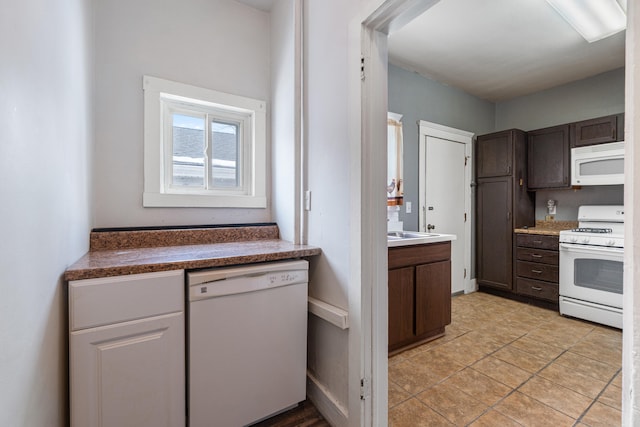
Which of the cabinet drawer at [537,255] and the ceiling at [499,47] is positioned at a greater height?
the ceiling at [499,47]

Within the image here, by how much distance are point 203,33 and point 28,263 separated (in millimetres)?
1875

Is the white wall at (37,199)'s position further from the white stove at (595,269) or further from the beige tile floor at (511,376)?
the white stove at (595,269)

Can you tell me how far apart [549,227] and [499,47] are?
230 cm

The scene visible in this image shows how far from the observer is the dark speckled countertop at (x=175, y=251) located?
3.82ft

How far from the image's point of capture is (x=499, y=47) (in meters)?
2.70

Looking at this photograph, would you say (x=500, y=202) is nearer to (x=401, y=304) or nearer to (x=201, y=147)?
(x=401, y=304)

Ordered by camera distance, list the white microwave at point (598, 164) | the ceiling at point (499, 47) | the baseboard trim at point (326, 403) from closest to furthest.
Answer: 1. the baseboard trim at point (326, 403)
2. the ceiling at point (499, 47)
3. the white microwave at point (598, 164)

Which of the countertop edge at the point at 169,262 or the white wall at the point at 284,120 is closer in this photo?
the countertop edge at the point at 169,262

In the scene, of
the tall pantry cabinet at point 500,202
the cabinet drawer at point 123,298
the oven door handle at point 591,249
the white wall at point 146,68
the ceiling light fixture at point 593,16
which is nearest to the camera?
the cabinet drawer at point 123,298

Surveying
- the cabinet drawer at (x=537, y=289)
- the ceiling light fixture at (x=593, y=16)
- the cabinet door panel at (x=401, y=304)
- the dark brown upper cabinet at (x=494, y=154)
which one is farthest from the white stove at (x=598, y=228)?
the cabinet door panel at (x=401, y=304)

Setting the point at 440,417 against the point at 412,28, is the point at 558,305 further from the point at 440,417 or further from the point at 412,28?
the point at 412,28

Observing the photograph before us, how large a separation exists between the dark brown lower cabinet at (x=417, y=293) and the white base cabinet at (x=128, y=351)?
1.45 m

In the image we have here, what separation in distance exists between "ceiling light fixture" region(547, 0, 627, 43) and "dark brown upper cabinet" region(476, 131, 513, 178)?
4.07ft

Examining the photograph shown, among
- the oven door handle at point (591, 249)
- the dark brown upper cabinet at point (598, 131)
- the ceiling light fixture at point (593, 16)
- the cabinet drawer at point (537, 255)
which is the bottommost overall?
the cabinet drawer at point (537, 255)
